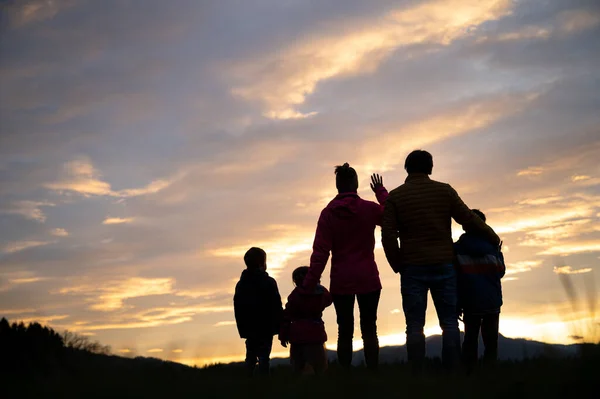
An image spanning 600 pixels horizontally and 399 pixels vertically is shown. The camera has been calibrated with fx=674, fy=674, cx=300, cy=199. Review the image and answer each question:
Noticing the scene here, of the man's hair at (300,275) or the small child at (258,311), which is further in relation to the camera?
the small child at (258,311)

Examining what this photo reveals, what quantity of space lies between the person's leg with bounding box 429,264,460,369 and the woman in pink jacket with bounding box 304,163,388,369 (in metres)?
0.95

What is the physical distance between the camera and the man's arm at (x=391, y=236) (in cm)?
775

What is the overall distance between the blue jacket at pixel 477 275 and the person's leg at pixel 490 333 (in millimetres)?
117

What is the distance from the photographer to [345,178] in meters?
8.73

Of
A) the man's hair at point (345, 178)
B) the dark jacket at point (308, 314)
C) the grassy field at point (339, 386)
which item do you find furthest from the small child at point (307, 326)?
the grassy field at point (339, 386)

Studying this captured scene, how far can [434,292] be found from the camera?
7.63m

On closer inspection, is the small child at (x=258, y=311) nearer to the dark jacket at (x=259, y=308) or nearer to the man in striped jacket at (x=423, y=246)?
the dark jacket at (x=259, y=308)

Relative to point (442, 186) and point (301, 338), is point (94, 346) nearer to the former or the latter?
point (301, 338)

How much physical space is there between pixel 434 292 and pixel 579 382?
3211 millimetres

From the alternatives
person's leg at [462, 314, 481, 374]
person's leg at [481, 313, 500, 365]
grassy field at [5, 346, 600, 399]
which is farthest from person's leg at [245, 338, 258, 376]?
grassy field at [5, 346, 600, 399]

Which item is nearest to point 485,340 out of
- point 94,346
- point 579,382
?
point 579,382

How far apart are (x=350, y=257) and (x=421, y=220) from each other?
117cm

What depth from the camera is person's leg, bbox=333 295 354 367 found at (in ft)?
27.4

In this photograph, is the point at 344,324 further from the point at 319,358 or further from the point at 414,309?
the point at 319,358
